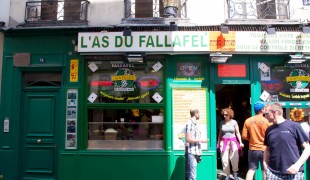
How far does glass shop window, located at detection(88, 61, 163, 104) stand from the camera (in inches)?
297

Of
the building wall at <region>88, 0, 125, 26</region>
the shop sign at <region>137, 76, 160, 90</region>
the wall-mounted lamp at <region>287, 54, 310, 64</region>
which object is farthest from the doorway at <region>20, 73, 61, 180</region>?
the wall-mounted lamp at <region>287, 54, 310, 64</region>

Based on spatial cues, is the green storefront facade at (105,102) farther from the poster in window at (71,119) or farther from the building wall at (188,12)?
the building wall at (188,12)

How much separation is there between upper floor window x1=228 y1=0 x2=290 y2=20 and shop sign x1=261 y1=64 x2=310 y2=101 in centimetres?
126

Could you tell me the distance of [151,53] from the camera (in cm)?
729

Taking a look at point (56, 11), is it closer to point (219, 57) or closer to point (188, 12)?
point (188, 12)

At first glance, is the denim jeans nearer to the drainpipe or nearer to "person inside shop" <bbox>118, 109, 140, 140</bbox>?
"person inside shop" <bbox>118, 109, 140, 140</bbox>

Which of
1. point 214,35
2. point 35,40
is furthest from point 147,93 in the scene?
point 35,40

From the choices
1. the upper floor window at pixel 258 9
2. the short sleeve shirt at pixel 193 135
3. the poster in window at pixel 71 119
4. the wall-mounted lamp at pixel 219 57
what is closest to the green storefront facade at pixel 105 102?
the poster in window at pixel 71 119

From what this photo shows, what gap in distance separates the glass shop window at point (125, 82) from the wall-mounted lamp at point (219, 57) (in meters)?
1.19

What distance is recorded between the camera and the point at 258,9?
7809 millimetres

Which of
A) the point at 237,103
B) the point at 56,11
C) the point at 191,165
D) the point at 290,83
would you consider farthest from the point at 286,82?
the point at 56,11

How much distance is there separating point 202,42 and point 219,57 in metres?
0.50

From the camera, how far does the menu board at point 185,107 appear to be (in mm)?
7328

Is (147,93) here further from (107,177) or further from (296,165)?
(296,165)
